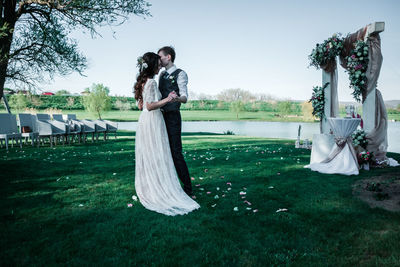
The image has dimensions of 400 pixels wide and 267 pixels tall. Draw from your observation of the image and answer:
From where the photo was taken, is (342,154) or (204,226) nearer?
(204,226)

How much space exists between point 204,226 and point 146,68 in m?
2.43

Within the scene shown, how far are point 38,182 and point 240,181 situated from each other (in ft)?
14.0

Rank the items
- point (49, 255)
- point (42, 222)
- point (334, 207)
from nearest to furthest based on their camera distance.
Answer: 1. point (49, 255)
2. point (42, 222)
3. point (334, 207)

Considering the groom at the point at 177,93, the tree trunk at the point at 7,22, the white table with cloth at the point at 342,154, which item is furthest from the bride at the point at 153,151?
the tree trunk at the point at 7,22

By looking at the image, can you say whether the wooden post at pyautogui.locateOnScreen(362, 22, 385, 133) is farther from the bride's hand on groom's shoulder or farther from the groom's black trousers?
the bride's hand on groom's shoulder

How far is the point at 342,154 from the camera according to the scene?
21.2 feet

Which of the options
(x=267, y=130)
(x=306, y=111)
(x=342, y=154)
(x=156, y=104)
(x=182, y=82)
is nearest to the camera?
(x=156, y=104)

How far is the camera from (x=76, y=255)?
2.46 meters

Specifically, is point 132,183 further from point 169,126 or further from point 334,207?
point 334,207

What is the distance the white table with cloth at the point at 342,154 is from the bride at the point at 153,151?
13.8ft

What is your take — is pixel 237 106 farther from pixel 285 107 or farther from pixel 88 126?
pixel 88 126

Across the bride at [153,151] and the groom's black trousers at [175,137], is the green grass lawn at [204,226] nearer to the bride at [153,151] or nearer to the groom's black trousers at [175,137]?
the bride at [153,151]

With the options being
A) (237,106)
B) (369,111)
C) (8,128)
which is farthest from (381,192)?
(237,106)

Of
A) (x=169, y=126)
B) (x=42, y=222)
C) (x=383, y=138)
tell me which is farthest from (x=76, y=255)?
(x=383, y=138)
